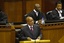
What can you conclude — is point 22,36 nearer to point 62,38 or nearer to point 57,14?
point 62,38

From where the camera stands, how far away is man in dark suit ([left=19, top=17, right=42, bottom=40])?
18.1 ft

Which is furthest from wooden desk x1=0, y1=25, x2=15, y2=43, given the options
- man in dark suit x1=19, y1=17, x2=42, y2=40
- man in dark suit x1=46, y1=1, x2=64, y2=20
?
man in dark suit x1=46, y1=1, x2=64, y2=20

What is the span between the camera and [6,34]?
18.1 feet

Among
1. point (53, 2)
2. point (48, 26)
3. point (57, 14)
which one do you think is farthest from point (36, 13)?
point (53, 2)

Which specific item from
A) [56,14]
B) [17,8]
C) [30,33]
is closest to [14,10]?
[17,8]

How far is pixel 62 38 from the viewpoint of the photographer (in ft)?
19.2

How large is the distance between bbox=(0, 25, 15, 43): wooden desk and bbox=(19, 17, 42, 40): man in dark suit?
0.21m

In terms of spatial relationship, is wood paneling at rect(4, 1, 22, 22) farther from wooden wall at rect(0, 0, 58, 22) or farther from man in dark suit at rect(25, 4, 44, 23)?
man in dark suit at rect(25, 4, 44, 23)

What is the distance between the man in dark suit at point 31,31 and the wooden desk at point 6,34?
21 centimetres

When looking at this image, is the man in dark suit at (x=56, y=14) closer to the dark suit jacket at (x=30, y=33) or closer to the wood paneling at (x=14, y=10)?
the dark suit jacket at (x=30, y=33)

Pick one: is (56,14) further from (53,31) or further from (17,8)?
(17,8)

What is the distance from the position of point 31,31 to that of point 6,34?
58 centimetres

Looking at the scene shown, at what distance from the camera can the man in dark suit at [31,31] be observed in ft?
18.1

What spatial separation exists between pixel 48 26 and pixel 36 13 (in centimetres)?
132
